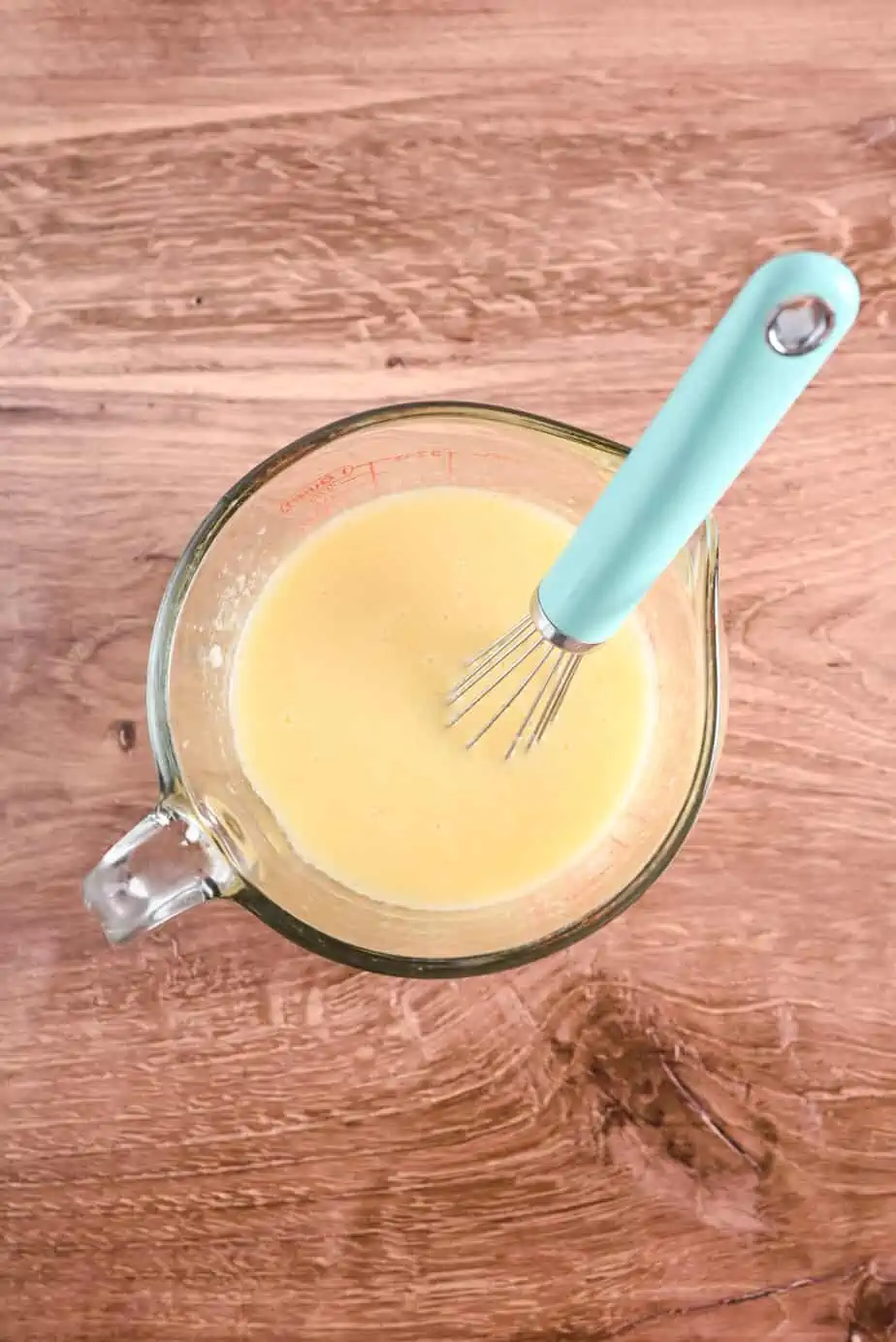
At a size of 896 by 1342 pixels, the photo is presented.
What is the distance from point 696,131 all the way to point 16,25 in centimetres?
43

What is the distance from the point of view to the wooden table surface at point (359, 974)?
745 mm

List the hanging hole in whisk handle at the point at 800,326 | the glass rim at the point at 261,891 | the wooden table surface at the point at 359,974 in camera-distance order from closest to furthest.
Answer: the hanging hole in whisk handle at the point at 800,326, the glass rim at the point at 261,891, the wooden table surface at the point at 359,974

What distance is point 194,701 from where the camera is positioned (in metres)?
0.70

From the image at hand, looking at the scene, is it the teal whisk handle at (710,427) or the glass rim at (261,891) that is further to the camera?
the glass rim at (261,891)

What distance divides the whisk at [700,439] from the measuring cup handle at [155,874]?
21 centimetres

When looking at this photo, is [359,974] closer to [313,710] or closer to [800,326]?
[313,710]

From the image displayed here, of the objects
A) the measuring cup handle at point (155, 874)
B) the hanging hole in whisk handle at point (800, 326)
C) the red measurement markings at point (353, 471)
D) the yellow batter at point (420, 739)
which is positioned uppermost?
the red measurement markings at point (353, 471)

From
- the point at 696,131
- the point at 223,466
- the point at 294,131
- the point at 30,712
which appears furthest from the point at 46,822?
the point at 696,131

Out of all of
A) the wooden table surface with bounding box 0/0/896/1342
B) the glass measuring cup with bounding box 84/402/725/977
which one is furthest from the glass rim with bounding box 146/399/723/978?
the wooden table surface with bounding box 0/0/896/1342

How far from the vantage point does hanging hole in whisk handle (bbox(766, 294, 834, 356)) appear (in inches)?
12.6

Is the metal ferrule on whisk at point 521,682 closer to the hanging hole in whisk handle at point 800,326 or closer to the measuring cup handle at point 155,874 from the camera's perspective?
the measuring cup handle at point 155,874

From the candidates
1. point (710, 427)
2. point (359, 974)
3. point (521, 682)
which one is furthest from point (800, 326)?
point (359, 974)

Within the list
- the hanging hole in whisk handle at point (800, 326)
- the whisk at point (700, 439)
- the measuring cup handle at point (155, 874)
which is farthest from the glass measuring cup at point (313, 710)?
the hanging hole in whisk handle at point (800, 326)

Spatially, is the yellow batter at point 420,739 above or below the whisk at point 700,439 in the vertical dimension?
above
